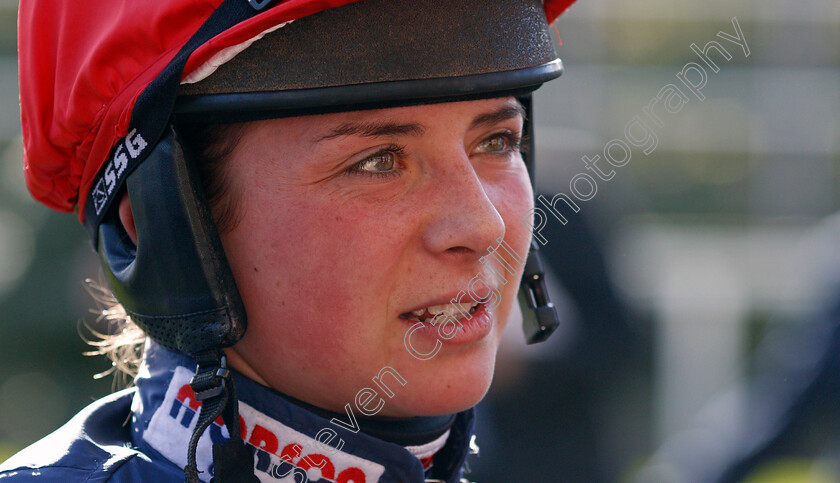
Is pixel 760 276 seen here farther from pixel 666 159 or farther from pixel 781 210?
pixel 666 159

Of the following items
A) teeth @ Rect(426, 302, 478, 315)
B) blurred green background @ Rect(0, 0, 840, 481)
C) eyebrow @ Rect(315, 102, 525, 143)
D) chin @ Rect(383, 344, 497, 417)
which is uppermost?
eyebrow @ Rect(315, 102, 525, 143)

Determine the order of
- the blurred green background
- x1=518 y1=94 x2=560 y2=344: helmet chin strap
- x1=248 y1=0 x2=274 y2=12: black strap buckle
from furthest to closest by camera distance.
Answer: the blurred green background < x1=518 y1=94 x2=560 y2=344: helmet chin strap < x1=248 y1=0 x2=274 y2=12: black strap buckle

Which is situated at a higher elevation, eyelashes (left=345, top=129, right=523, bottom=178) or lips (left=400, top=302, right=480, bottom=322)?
eyelashes (left=345, top=129, right=523, bottom=178)

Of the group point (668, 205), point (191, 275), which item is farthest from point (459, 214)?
point (668, 205)

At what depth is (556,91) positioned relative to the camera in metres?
9.45

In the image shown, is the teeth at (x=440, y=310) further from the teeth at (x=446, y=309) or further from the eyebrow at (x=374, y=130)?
the eyebrow at (x=374, y=130)

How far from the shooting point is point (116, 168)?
1845 mm

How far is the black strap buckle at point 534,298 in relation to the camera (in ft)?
7.46

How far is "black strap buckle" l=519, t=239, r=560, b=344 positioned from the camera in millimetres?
2273

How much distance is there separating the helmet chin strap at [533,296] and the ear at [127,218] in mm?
934

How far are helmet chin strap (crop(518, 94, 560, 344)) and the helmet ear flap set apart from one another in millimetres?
818

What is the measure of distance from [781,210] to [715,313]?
1776 millimetres

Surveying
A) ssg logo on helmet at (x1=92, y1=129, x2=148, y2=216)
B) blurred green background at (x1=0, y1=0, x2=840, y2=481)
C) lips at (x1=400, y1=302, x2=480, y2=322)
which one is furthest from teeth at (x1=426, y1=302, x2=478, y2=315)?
blurred green background at (x1=0, y1=0, x2=840, y2=481)

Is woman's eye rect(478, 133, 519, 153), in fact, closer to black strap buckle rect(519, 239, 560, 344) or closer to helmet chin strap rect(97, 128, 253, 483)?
black strap buckle rect(519, 239, 560, 344)
